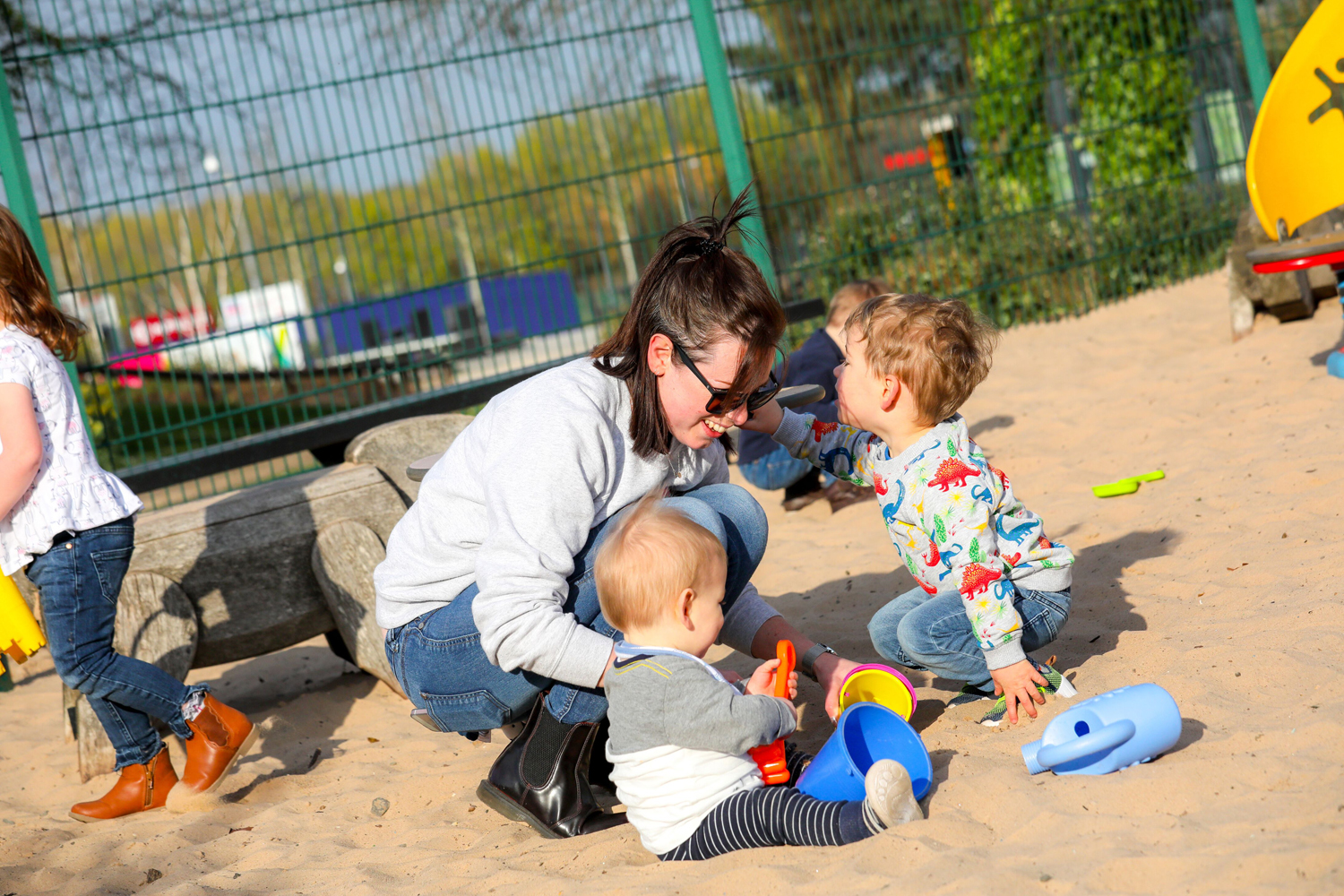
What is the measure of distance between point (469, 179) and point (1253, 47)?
5.79 m

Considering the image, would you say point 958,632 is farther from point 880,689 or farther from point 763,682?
point 763,682

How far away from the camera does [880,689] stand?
239 cm

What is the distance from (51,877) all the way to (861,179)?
569 centimetres

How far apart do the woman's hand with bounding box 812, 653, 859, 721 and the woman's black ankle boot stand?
50 centimetres

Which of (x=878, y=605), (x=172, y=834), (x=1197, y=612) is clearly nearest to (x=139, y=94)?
(x=172, y=834)

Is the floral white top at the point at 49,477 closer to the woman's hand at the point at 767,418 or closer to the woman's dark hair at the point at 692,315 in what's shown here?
the woman's dark hair at the point at 692,315

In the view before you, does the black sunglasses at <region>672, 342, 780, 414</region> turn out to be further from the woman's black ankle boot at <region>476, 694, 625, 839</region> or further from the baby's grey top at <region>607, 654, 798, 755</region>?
the woman's black ankle boot at <region>476, 694, 625, 839</region>

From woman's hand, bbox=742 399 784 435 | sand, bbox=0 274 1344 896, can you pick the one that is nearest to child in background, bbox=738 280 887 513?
sand, bbox=0 274 1344 896

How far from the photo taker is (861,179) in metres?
6.87

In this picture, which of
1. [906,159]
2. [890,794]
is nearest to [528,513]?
[890,794]

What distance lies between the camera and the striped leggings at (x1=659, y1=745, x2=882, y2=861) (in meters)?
1.99

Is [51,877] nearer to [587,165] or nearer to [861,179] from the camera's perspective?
[587,165]

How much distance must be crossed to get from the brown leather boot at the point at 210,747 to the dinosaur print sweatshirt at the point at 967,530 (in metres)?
1.84

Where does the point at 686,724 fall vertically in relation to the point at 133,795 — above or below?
above
